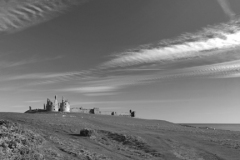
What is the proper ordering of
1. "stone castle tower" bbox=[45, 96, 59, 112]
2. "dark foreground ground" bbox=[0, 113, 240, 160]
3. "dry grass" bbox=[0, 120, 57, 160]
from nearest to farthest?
"dry grass" bbox=[0, 120, 57, 160], "dark foreground ground" bbox=[0, 113, 240, 160], "stone castle tower" bbox=[45, 96, 59, 112]

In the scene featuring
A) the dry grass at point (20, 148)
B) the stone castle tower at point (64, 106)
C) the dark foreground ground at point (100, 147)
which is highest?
the stone castle tower at point (64, 106)

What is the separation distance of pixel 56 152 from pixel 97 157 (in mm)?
3988

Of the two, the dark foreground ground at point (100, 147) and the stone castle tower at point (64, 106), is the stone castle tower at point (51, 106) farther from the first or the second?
the dark foreground ground at point (100, 147)

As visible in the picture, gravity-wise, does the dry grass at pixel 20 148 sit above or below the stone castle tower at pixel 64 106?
below

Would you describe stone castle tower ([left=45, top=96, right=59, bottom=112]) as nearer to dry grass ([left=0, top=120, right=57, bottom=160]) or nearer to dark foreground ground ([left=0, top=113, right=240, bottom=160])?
dark foreground ground ([left=0, top=113, right=240, bottom=160])

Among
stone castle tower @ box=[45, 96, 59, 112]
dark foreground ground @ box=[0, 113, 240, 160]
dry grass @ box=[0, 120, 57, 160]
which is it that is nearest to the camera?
dry grass @ box=[0, 120, 57, 160]

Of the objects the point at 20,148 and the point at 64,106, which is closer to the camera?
the point at 20,148

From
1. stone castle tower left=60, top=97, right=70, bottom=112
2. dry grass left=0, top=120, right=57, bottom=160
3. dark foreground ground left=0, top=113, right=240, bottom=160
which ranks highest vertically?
stone castle tower left=60, top=97, right=70, bottom=112

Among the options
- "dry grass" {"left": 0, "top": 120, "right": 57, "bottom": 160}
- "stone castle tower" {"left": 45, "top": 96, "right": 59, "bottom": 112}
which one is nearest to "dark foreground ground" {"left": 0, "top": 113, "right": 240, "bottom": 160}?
"dry grass" {"left": 0, "top": 120, "right": 57, "bottom": 160}

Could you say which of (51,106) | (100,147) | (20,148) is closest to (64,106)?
(51,106)

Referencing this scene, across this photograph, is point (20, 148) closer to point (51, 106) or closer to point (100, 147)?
point (100, 147)

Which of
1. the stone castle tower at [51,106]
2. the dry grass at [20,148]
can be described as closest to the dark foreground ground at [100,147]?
the dry grass at [20,148]

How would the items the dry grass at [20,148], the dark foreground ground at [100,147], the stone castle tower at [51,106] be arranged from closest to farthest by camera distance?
the dry grass at [20,148] < the dark foreground ground at [100,147] < the stone castle tower at [51,106]

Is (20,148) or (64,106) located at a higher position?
(64,106)
